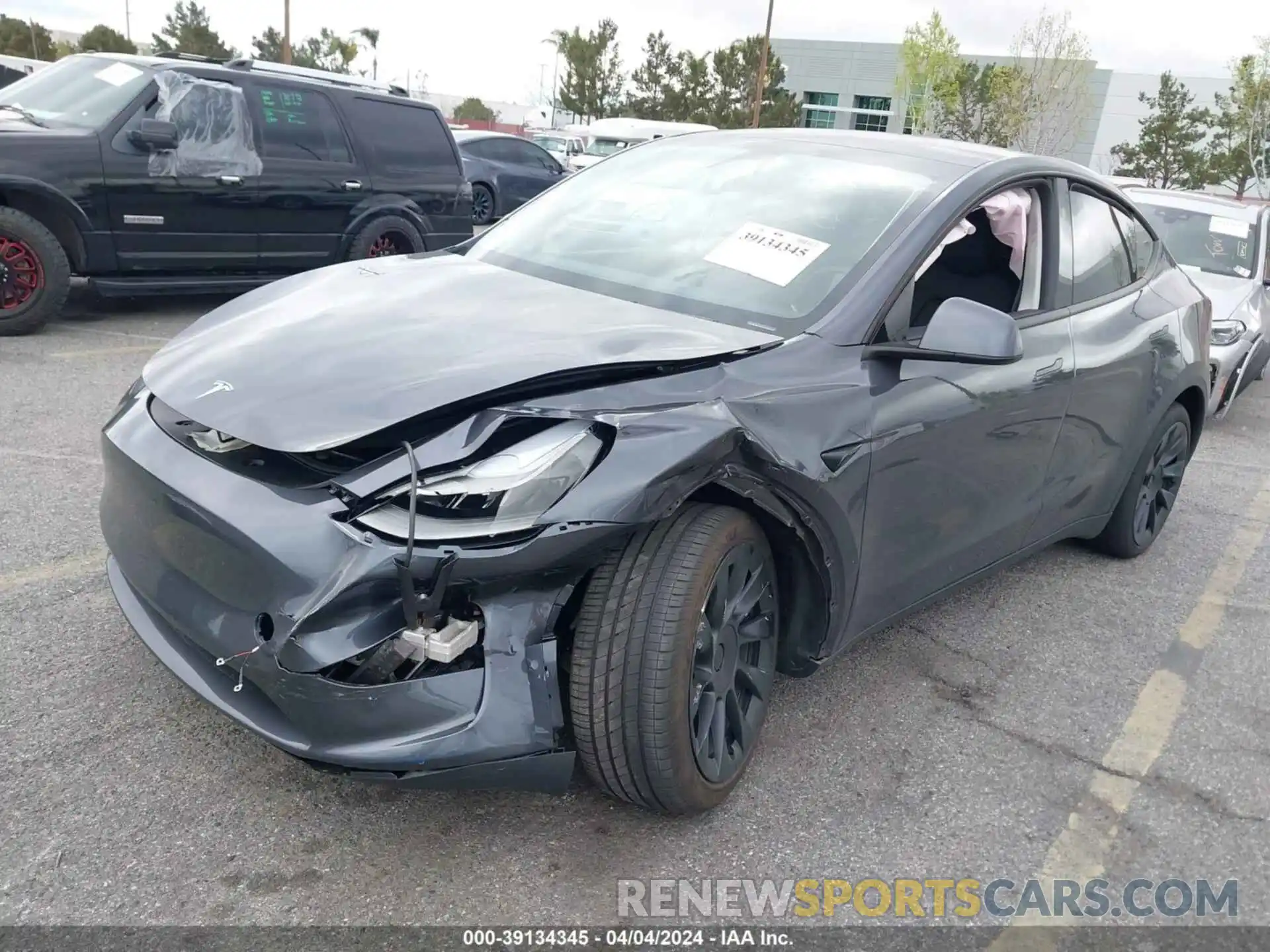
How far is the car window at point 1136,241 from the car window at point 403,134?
5.94 metres

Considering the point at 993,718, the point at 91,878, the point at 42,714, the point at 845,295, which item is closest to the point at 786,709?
the point at 993,718

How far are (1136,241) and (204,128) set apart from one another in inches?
238

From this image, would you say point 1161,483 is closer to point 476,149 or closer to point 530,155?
point 476,149

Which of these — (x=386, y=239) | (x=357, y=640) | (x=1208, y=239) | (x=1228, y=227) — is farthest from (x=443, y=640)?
(x=1228, y=227)

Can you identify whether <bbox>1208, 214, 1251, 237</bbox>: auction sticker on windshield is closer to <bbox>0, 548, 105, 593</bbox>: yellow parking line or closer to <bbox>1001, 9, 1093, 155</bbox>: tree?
<bbox>0, 548, 105, 593</bbox>: yellow parking line

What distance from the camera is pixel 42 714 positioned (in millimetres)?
2578

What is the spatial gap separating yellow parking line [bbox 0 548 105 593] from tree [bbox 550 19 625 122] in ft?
189

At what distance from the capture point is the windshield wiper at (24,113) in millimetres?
6621

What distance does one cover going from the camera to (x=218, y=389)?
2.25 m

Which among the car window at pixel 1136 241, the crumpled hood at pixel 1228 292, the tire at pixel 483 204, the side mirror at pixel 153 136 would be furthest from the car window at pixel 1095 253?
the tire at pixel 483 204

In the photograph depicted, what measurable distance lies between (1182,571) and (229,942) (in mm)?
4106

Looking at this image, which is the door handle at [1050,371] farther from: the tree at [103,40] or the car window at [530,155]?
the tree at [103,40]

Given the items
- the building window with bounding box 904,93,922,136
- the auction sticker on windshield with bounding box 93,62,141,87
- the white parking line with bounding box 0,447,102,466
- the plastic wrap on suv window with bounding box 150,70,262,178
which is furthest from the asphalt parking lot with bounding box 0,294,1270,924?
the building window with bounding box 904,93,922,136

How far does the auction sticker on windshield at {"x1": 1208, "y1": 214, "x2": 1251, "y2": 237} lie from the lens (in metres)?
8.11
